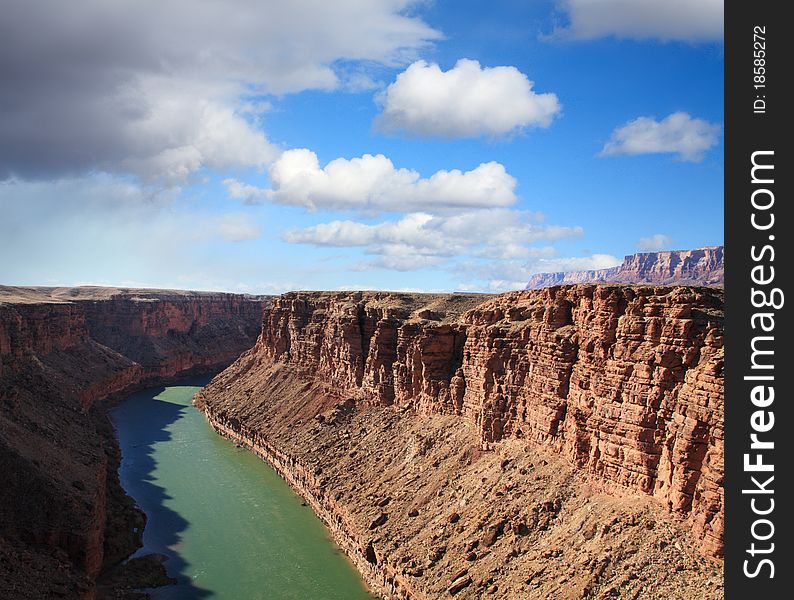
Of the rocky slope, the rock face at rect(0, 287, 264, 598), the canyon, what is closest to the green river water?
the canyon

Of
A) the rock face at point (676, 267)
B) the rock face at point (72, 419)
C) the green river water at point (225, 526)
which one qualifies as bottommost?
the green river water at point (225, 526)

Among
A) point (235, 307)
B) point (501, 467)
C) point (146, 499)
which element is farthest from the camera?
point (235, 307)

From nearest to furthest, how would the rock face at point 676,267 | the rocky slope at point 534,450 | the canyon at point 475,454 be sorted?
the rocky slope at point 534,450, the canyon at point 475,454, the rock face at point 676,267

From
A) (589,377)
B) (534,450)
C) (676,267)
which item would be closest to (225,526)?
(534,450)

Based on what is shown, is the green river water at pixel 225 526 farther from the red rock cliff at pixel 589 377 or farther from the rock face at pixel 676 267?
the rock face at pixel 676 267

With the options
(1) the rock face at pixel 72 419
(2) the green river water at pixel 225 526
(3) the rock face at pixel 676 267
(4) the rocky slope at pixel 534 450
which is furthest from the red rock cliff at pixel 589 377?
(3) the rock face at pixel 676 267

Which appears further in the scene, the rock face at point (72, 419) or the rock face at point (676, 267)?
the rock face at point (676, 267)

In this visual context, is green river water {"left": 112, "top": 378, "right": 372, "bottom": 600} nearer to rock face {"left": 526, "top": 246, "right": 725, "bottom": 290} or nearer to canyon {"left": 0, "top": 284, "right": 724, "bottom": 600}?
canyon {"left": 0, "top": 284, "right": 724, "bottom": 600}
